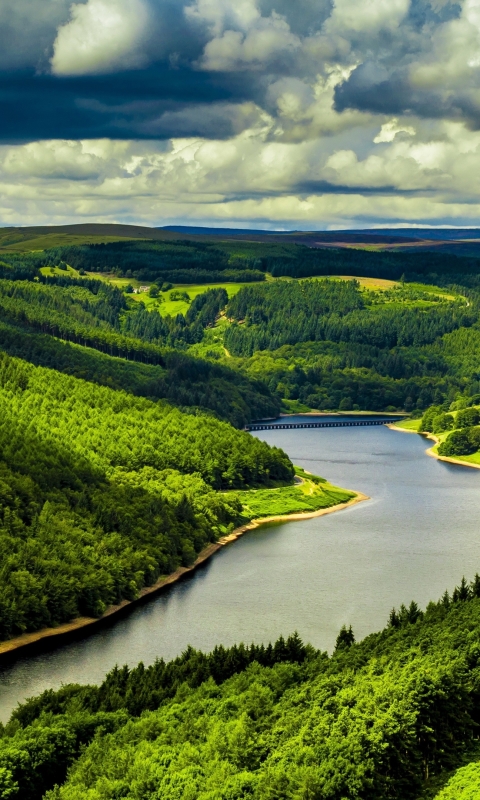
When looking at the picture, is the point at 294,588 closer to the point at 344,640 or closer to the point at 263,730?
the point at 344,640

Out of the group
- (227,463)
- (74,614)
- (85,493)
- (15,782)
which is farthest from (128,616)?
(227,463)

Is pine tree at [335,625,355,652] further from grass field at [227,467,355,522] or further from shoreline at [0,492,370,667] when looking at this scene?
grass field at [227,467,355,522]

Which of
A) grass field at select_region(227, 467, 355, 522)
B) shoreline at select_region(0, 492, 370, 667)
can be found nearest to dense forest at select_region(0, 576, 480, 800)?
shoreline at select_region(0, 492, 370, 667)

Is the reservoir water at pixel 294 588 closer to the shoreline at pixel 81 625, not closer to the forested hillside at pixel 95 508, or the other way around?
the shoreline at pixel 81 625

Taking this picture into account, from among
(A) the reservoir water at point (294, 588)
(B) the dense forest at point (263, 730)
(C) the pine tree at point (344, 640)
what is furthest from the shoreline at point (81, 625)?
(C) the pine tree at point (344, 640)

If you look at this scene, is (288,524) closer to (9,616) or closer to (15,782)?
(9,616)
